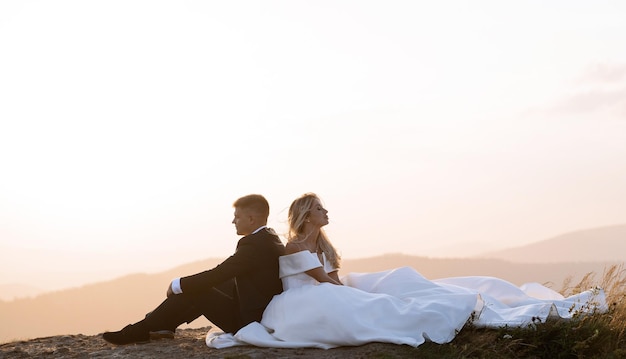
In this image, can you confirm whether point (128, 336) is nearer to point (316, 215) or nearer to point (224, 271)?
point (224, 271)

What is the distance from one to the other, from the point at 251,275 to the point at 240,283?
0.51 ft

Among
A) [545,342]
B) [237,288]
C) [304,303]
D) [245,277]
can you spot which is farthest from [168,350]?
[545,342]

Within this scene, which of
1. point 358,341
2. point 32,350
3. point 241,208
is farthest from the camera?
point 32,350

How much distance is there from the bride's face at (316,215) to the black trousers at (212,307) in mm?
1140

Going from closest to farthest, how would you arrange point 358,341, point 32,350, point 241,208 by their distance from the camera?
point 358,341
point 241,208
point 32,350

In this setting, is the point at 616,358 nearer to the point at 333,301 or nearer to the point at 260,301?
the point at 333,301

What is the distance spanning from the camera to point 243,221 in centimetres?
916

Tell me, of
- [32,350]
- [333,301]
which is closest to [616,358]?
[333,301]

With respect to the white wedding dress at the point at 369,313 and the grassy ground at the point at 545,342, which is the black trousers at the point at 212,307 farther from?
the grassy ground at the point at 545,342

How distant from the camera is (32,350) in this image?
10039mm

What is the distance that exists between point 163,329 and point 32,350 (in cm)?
169

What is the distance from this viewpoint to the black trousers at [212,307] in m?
9.28

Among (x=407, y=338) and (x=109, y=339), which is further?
(x=109, y=339)

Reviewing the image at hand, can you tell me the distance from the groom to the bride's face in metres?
0.45
